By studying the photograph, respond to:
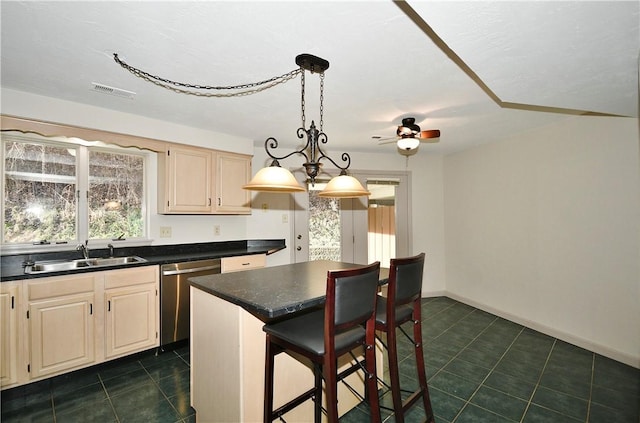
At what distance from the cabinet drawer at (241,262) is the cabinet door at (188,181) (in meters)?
0.65

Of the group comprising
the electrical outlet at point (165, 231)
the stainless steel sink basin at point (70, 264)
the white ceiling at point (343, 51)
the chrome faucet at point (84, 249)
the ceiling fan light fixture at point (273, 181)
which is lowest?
the stainless steel sink basin at point (70, 264)

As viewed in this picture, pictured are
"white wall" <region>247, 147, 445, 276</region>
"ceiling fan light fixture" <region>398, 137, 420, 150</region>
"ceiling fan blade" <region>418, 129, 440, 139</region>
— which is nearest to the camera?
"ceiling fan blade" <region>418, 129, 440, 139</region>

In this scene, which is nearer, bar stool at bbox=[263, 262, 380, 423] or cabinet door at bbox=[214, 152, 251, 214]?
bar stool at bbox=[263, 262, 380, 423]

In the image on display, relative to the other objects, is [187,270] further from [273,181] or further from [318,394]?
[318,394]

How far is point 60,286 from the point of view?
2.35 meters

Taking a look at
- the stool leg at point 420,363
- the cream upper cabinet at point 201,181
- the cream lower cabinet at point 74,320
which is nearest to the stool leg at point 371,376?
the stool leg at point 420,363

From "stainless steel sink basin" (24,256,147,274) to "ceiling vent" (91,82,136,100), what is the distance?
1.47 meters

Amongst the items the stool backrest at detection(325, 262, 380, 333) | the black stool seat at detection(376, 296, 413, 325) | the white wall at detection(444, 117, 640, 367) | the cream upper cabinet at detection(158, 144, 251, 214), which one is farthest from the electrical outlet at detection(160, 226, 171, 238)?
the white wall at detection(444, 117, 640, 367)

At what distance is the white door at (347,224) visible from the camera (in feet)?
14.4

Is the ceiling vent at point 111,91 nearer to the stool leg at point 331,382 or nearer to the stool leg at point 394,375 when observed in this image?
the stool leg at point 331,382

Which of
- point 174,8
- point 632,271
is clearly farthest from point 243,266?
point 632,271

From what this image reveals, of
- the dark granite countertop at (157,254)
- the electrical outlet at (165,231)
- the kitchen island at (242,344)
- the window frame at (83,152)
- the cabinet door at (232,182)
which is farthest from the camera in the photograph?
the cabinet door at (232,182)

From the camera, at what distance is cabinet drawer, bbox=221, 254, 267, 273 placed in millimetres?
3295

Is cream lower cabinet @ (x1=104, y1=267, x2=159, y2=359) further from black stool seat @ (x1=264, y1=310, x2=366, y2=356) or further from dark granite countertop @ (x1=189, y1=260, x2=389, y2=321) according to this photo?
black stool seat @ (x1=264, y1=310, x2=366, y2=356)
